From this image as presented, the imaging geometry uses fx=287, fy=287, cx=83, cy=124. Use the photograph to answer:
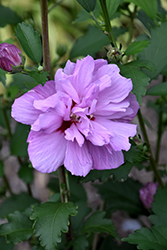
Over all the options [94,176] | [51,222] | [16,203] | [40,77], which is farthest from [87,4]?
[16,203]

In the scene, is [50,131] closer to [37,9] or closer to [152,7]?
[152,7]

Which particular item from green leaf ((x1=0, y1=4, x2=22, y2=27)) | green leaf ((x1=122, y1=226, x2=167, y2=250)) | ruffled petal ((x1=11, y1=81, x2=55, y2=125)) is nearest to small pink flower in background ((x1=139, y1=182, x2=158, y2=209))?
green leaf ((x1=122, y1=226, x2=167, y2=250))

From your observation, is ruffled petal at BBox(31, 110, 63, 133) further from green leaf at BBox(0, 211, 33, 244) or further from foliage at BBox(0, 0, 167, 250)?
green leaf at BBox(0, 211, 33, 244)

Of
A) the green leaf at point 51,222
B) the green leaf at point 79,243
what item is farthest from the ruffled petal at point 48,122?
the green leaf at point 79,243

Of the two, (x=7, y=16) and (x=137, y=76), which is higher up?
(x=7, y=16)

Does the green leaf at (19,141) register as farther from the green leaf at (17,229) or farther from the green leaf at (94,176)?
the green leaf at (94,176)

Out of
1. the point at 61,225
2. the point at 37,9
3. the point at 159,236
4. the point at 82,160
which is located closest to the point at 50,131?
the point at 82,160

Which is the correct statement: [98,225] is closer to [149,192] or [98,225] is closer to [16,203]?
[149,192]
